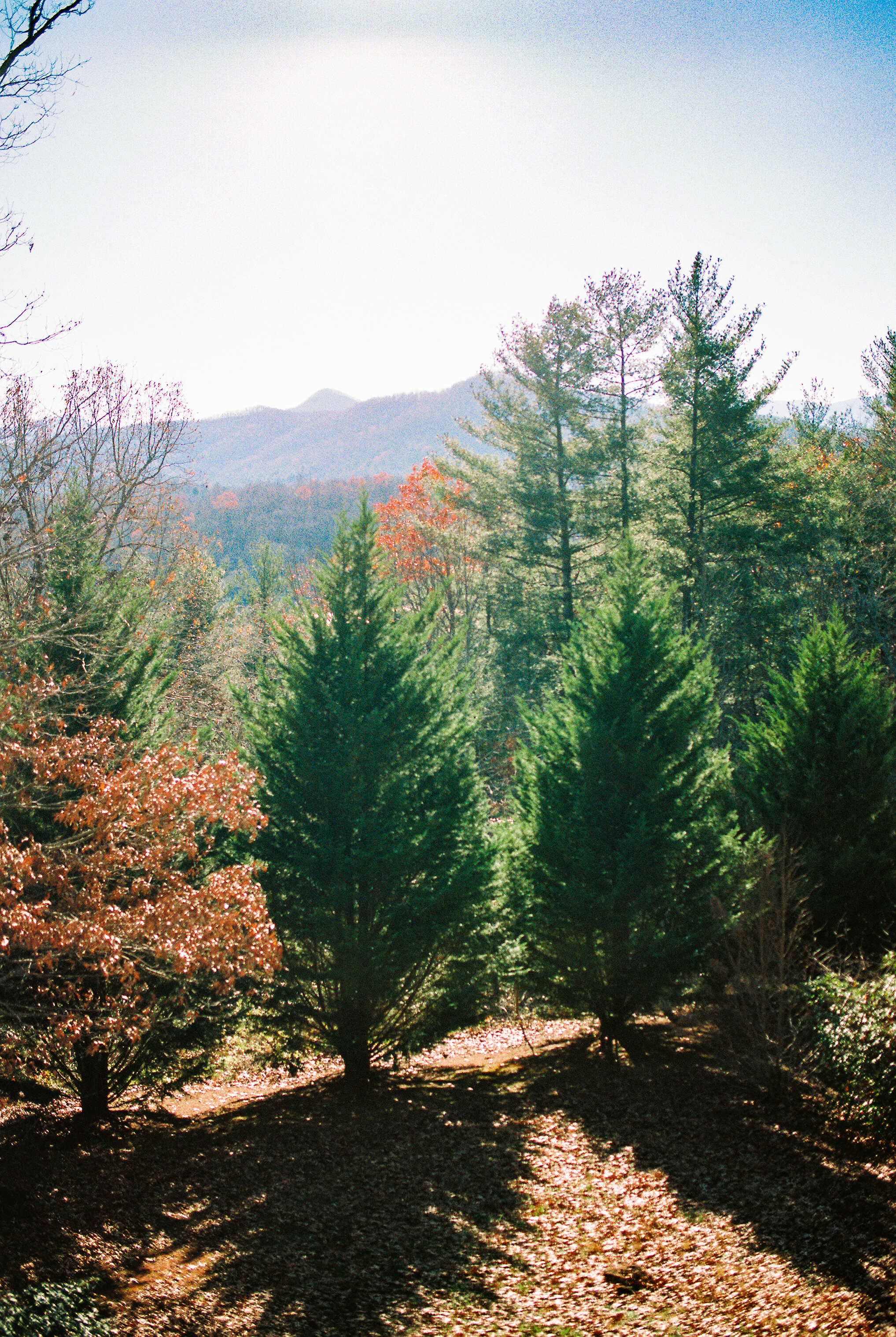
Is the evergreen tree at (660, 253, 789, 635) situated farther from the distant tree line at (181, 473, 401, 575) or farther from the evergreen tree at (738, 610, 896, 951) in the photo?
the distant tree line at (181, 473, 401, 575)

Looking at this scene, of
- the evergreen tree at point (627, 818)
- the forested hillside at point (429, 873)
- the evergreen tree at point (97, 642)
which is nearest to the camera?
the forested hillside at point (429, 873)

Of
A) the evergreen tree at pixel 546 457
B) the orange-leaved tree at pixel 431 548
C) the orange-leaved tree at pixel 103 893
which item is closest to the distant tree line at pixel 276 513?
the orange-leaved tree at pixel 431 548

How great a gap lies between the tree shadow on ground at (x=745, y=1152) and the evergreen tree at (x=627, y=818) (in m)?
0.97

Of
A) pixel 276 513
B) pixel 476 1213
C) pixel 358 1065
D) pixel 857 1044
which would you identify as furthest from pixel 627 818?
pixel 276 513

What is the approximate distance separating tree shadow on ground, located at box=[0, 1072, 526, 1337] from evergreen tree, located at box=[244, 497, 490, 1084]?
1.35m

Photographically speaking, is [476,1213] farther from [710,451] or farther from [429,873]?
[710,451]

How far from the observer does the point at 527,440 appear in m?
23.2

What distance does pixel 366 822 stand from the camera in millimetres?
10141

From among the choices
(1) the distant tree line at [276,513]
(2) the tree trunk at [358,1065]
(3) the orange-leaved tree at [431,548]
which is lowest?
(2) the tree trunk at [358,1065]

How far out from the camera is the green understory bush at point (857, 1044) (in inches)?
293

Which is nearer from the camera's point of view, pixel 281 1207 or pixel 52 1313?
pixel 52 1313

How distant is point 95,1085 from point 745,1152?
7.05 metres

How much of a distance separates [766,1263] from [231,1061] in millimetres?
9938

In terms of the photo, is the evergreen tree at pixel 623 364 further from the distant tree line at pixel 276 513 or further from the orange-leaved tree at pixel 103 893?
the distant tree line at pixel 276 513
